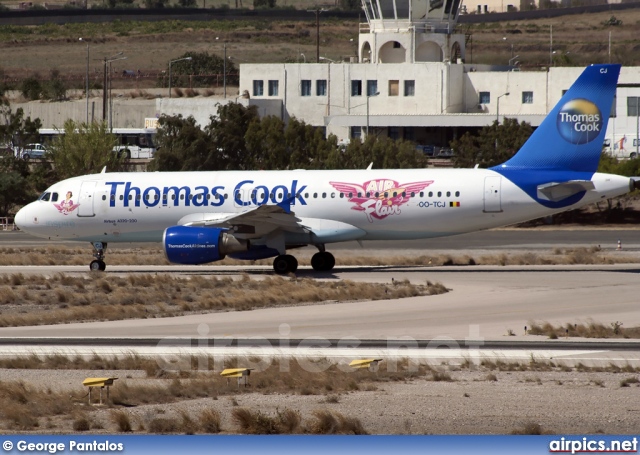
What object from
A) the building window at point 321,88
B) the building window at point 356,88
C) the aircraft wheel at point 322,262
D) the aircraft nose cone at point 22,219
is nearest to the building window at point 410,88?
the building window at point 356,88

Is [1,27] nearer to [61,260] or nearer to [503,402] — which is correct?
Result: [61,260]

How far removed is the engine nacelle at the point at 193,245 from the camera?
114 ft

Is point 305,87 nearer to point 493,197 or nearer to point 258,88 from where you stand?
point 258,88

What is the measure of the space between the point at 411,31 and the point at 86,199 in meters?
52.8

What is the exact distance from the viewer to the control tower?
85.6 meters

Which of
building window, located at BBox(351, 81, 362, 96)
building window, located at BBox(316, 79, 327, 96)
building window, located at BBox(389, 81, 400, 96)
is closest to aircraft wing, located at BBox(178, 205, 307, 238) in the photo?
building window, located at BBox(389, 81, 400, 96)

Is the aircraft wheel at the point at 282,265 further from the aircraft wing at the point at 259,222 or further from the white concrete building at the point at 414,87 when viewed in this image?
the white concrete building at the point at 414,87

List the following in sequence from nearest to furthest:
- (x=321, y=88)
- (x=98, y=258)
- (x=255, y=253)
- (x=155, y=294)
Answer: (x=155, y=294) < (x=255, y=253) < (x=98, y=258) < (x=321, y=88)

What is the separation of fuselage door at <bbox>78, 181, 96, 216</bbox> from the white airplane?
0.12 ft

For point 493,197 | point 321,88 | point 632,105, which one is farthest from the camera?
point 321,88

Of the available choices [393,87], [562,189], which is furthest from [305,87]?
[562,189]

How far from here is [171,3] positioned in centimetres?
19988

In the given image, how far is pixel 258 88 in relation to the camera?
311ft

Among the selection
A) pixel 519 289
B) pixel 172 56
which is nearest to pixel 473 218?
pixel 519 289
